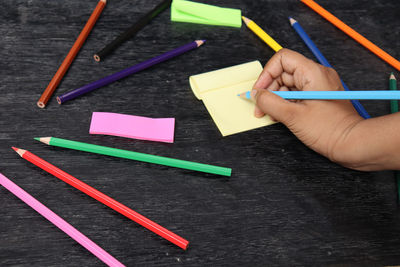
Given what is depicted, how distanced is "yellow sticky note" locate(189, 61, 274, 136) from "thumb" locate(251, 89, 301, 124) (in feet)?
0.15

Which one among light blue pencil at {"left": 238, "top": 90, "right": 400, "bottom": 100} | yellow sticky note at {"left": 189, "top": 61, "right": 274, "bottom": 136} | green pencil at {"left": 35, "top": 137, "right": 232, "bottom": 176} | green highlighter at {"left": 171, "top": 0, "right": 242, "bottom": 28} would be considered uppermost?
green highlighter at {"left": 171, "top": 0, "right": 242, "bottom": 28}

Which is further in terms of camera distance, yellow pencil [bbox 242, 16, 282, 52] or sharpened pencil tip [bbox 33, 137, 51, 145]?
yellow pencil [bbox 242, 16, 282, 52]

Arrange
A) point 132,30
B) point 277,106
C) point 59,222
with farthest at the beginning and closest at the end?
point 132,30 < point 277,106 < point 59,222

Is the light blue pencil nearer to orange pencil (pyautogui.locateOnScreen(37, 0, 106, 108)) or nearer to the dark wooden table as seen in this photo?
the dark wooden table

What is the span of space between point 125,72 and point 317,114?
0.37 metres

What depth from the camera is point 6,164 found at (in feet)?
1.95

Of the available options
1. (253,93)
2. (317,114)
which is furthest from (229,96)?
(317,114)

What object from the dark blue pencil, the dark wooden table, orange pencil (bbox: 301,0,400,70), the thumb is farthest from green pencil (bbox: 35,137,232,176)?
orange pencil (bbox: 301,0,400,70)

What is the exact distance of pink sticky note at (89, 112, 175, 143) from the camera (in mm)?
641

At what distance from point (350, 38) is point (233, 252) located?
587mm

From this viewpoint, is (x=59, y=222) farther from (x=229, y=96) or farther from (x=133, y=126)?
(x=229, y=96)

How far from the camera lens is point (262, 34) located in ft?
2.66

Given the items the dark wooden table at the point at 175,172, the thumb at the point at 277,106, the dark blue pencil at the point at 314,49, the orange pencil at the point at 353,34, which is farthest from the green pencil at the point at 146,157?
the orange pencil at the point at 353,34

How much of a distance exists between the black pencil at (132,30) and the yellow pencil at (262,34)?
0.19 metres
